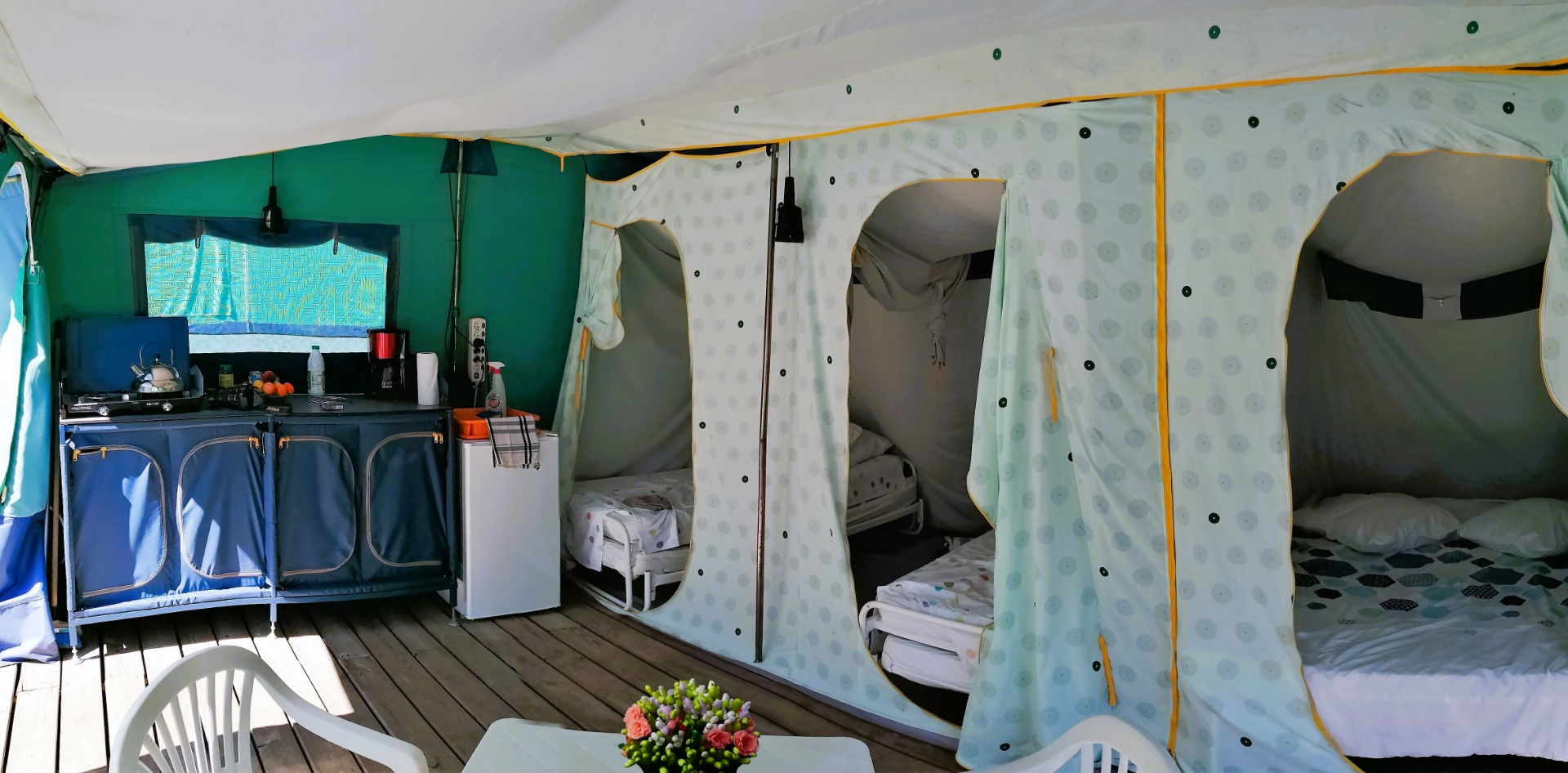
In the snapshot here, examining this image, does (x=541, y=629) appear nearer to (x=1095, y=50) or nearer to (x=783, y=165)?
(x=783, y=165)

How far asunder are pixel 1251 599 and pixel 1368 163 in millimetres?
1166

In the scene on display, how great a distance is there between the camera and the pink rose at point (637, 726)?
156cm

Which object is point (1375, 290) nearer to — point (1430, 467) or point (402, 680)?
point (1430, 467)

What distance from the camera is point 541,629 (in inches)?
159

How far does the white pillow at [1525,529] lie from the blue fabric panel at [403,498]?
4.24m

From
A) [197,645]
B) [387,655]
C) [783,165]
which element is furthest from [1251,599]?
[197,645]

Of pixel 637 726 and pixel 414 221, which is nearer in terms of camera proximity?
pixel 637 726

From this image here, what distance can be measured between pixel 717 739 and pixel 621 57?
1417 millimetres

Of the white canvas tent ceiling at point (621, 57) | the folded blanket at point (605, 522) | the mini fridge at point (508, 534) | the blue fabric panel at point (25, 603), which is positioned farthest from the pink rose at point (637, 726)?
the blue fabric panel at point (25, 603)

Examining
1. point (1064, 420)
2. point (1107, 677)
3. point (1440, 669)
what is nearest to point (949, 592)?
point (1107, 677)

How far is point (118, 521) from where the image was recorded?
11.7 feet

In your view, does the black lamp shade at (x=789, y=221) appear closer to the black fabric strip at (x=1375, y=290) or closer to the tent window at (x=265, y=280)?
the tent window at (x=265, y=280)

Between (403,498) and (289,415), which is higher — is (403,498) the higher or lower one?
the lower one

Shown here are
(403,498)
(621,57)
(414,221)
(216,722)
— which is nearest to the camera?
(216,722)
